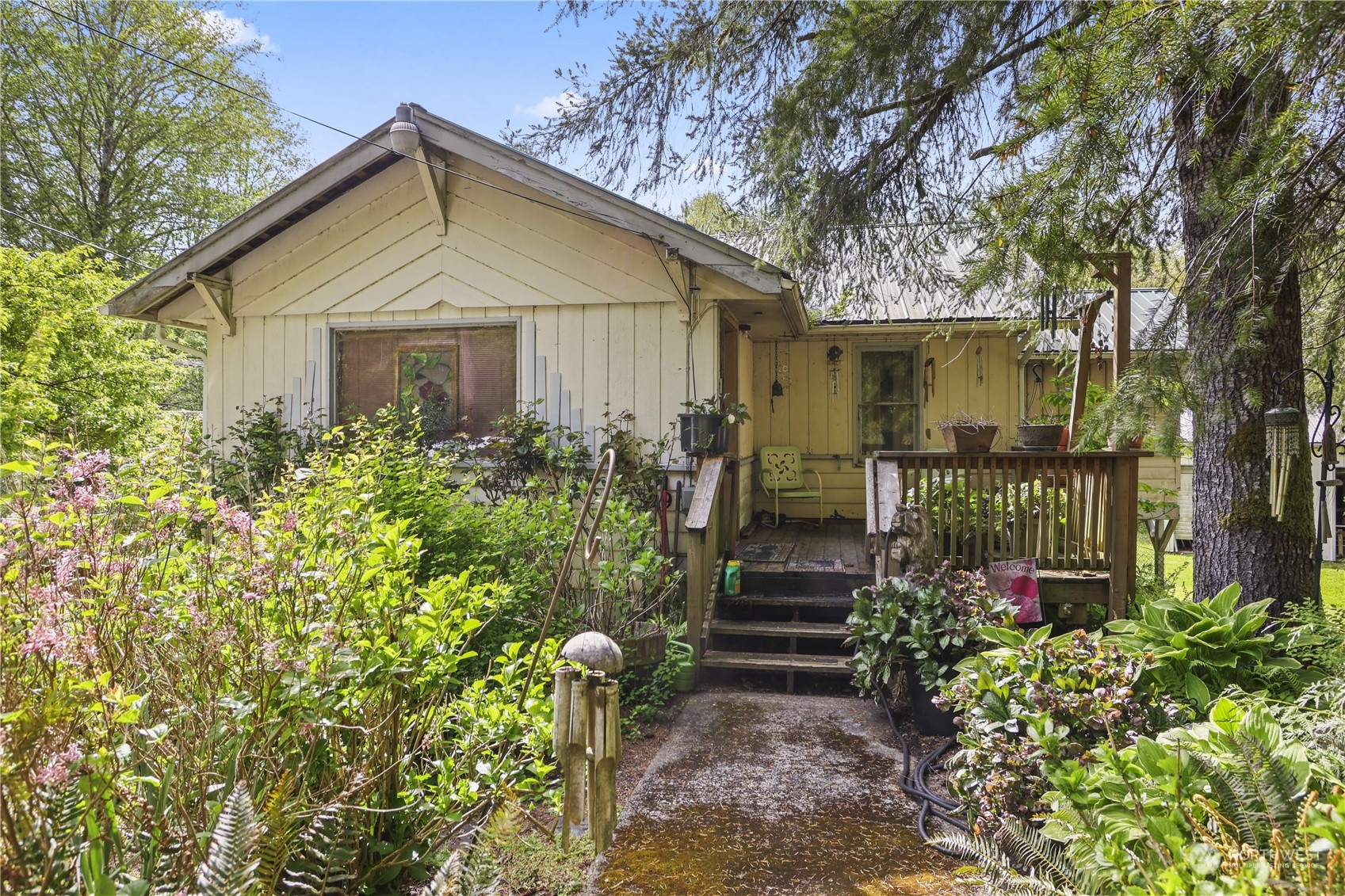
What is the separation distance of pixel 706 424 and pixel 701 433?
0.08 metres

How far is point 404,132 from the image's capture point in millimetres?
6305

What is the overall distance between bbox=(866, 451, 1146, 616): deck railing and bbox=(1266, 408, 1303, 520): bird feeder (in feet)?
4.30

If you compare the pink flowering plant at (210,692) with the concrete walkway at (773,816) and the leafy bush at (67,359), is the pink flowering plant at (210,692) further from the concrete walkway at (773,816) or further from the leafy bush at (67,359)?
the leafy bush at (67,359)

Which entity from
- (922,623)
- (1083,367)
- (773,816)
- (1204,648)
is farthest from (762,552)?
(1204,648)

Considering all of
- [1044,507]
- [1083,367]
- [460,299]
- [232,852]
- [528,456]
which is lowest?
[232,852]

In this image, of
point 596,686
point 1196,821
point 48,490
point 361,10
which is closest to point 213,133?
point 361,10

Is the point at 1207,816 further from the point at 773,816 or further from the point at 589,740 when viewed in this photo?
the point at 773,816

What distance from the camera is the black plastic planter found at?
6.22m

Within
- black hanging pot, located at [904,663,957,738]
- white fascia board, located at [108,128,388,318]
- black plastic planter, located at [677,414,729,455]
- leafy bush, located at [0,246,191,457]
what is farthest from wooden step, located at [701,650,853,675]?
leafy bush, located at [0,246,191,457]

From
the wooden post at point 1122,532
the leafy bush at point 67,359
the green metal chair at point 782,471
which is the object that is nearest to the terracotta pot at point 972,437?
the wooden post at point 1122,532

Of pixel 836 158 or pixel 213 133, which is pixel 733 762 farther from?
pixel 213 133

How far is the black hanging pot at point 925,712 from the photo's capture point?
14.6ft

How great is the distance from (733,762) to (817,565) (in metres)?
2.51

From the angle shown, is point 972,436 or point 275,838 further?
point 972,436
